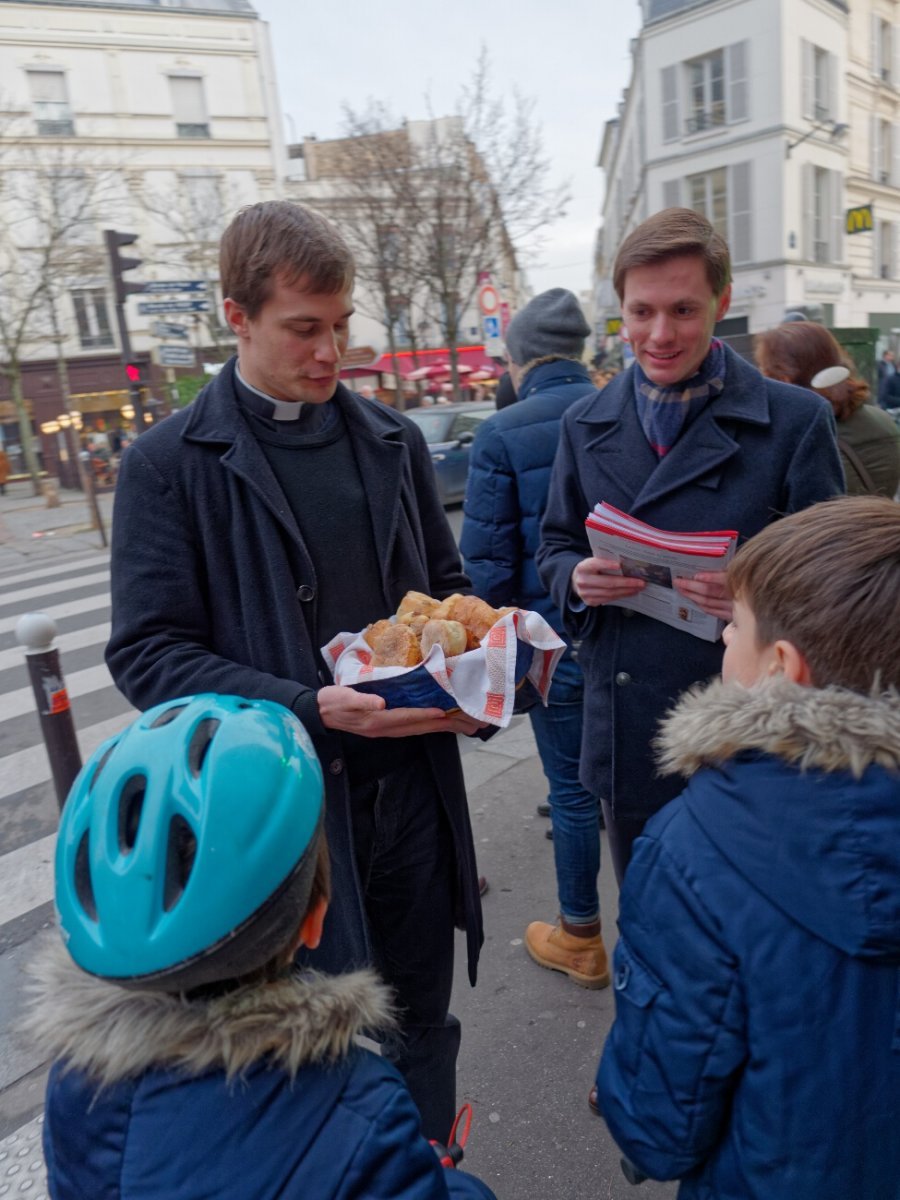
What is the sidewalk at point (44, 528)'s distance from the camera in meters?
14.3

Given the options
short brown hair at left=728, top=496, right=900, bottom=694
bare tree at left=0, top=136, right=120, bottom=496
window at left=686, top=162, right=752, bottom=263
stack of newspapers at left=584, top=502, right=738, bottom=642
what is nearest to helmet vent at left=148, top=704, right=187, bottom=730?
short brown hair at left=728, top=496, right=900, bottom=694

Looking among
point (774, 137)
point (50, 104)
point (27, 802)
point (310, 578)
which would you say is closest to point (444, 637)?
point (310, 578)

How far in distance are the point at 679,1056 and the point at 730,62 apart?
29139 mm

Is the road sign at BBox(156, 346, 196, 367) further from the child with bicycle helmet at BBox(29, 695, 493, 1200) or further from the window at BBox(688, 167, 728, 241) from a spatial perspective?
the window at BBox(688, 167, 728, 241)

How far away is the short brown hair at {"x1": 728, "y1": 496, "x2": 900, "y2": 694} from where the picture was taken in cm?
113

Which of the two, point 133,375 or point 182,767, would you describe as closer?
point 182,767

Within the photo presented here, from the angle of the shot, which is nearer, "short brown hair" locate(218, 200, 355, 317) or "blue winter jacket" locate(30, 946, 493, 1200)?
"blue winter jacket" locate(30, 946, 493, 1200)

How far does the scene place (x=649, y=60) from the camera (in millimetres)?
25547

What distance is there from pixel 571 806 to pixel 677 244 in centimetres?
175

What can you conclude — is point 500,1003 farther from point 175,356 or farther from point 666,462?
point 175,356

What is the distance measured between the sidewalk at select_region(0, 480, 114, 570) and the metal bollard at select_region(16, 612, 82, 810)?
24.4 ft

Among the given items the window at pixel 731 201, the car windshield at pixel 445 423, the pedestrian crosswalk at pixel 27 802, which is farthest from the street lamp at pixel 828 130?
the pedestrian crosswalk at pixel 27 802

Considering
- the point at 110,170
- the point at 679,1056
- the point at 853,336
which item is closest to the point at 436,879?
the point at 679,1056

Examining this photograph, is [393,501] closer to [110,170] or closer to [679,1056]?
[679,1056]
